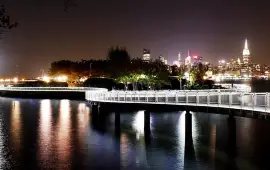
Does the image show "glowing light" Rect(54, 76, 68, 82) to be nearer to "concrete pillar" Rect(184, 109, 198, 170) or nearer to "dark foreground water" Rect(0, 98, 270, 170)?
"dark foreground water" Rect(0, 98, 270, 170)

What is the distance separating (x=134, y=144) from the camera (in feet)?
145

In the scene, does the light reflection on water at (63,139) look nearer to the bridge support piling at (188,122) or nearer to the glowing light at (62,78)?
the bridge support piling at (188,122)

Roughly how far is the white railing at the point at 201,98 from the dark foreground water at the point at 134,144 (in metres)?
3.14

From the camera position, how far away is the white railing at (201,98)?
1233 inches

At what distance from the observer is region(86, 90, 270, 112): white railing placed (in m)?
31.3

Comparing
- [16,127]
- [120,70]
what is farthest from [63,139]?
[120,70]

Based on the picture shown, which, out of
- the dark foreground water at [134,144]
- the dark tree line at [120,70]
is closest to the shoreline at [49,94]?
the dark tree line at [120,70]

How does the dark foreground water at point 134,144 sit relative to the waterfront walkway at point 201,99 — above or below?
below

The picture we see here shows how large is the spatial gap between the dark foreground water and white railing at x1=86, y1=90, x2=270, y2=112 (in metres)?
3.14

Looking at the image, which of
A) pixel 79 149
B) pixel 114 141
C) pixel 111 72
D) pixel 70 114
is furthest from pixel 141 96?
pixel 111 72

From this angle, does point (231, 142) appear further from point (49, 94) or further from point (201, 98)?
point (49, 94)

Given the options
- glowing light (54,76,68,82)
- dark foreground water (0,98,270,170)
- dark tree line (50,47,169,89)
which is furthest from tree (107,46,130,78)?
dark foreground water (0,98,270,170)

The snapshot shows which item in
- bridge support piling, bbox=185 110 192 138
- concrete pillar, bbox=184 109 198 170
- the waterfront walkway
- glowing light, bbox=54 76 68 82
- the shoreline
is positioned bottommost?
concrete pillar, bbox=184 109 198 170

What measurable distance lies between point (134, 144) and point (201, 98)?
9947 millimetres
